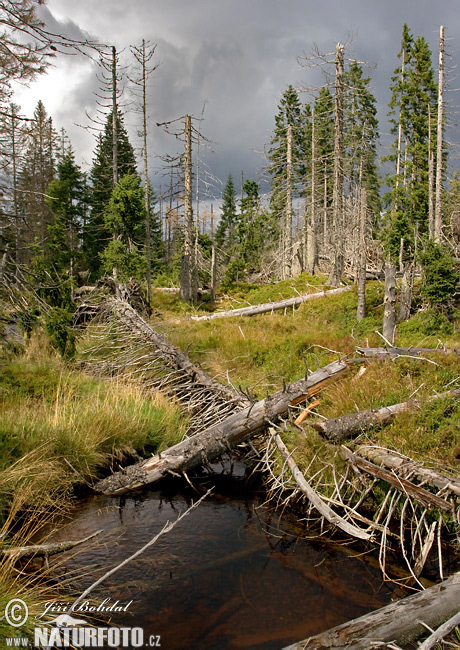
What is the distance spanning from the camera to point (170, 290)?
96.3 ft

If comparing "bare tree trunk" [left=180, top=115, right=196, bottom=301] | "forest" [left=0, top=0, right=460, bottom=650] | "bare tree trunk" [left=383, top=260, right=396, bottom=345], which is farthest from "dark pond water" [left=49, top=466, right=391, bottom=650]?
"bare tree trunk" [left=180, top=115, right=196, bottom=301]

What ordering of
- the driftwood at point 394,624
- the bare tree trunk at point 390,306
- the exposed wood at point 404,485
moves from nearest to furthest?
the driftwood at point 394,624 → the exposed wood at point 404,485 → the bare tree trunk at point 390,306

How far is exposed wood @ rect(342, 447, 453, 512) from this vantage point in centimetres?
436

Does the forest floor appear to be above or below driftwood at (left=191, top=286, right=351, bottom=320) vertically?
below

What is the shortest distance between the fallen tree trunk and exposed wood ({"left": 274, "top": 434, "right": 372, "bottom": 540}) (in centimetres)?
56

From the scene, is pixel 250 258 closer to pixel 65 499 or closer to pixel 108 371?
pixel 108 371

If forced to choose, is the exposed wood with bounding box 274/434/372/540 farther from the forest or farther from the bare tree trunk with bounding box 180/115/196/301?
the bare tree trunk with bounding box 180/115/196/301

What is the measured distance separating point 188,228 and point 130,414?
19.9 m

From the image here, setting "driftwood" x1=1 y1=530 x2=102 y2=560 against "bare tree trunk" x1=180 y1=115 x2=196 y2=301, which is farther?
"bare tree trunk" x1=180 y1=115 x2=196 y2=301

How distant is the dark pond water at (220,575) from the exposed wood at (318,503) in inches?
17.1

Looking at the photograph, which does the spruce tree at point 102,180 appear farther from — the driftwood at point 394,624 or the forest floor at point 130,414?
the driftwood at point 394,624

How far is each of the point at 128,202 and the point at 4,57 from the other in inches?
658

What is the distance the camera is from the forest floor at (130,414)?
5434 millimetres

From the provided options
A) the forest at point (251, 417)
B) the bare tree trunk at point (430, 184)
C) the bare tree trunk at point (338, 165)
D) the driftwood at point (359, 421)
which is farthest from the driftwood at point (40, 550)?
the bare tree trunk at point (430, 184)
